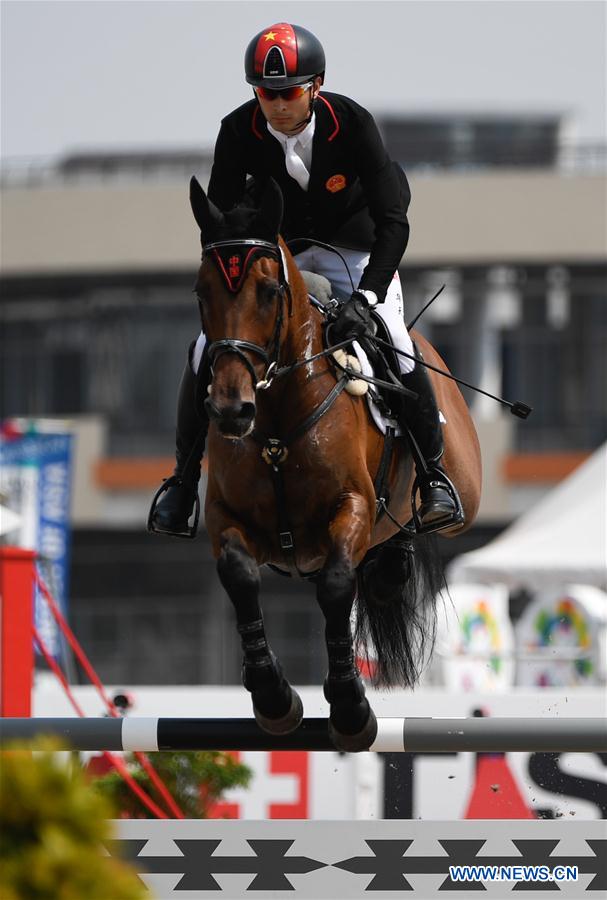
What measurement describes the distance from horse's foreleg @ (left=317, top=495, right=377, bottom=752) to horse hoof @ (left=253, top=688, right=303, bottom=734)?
0.11m

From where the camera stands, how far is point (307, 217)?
18.6 ft

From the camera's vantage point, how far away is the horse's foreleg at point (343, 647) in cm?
A: 484

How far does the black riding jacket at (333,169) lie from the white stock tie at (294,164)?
0.03 meters

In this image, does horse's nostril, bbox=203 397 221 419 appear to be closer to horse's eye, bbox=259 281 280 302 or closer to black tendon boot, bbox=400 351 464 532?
horse's eye, bbox=259 281 280 302

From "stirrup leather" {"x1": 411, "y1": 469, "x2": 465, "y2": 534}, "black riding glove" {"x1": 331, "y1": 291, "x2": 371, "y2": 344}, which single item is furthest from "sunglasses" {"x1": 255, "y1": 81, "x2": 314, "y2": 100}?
"stirrup leather" {"x1": 411, "y1": 469, "x2": 465, "y2": 534}

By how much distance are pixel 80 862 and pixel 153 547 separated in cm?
2595

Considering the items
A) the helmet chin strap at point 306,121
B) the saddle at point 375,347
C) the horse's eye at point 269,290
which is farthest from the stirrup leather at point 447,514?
the helmet chin strap at point 306,121

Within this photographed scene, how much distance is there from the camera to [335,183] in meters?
5.51

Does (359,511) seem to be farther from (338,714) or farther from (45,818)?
(45,818)

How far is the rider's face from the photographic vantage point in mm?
5203

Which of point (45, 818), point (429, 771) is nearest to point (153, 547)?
point (429, 771)

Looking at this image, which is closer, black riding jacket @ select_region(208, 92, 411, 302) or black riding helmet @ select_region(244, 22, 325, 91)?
black riding helmet @ select_region(244, 22, 325, 91)

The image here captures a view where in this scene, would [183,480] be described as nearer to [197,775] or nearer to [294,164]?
[294,164]

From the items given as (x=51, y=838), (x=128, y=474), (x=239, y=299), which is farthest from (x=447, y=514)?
(x=128, y=474)
